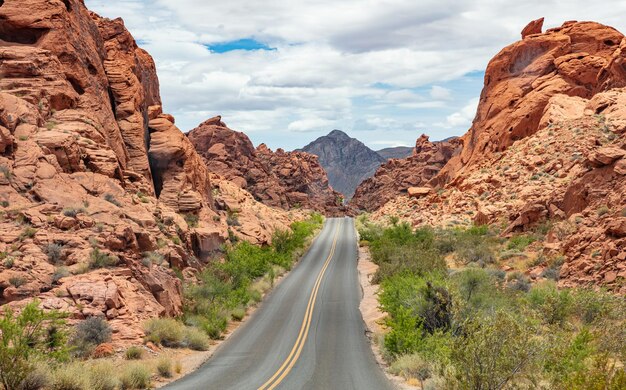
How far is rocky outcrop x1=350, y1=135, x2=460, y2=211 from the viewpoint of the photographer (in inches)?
4652

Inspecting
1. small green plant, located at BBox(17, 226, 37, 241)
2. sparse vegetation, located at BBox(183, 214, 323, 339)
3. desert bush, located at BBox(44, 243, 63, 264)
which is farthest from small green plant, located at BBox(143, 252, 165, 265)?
small green plant, located at BBox(17, 226, 37, 241)

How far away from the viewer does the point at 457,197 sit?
58.1 metres

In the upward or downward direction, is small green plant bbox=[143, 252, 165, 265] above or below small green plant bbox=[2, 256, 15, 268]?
below

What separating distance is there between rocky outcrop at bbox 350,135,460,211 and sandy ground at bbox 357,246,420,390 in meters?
67.8

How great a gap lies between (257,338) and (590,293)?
48.7 feet

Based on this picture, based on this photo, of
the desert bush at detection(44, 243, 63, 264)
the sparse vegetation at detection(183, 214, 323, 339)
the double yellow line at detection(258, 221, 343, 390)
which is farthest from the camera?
the sparse vegetation at detection(183, 214, 323, 339)

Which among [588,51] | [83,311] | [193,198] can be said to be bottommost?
[83,311]

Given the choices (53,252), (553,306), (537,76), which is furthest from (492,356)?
(537,76)

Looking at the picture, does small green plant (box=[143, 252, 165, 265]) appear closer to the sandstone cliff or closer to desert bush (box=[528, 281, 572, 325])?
desert bush (box=[528, 281, 572, 325])

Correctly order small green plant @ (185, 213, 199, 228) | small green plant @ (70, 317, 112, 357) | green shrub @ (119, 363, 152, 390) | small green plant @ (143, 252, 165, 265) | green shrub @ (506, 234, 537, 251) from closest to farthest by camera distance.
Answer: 1. green shrub @ (119, 363, 152, 390)
2. small green plant @ (70, 317, 112, 357)
3. small green plant @ (143, 252, 165, 265)
4. green shrub @ (506, 234, 537, 251)
5. small green plant @ (185, 213, 199, 228)

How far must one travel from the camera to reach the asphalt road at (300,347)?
15.4 m

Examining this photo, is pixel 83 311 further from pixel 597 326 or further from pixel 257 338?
pixel 597 326

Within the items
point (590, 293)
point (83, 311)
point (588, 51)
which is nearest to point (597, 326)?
point (590, 293)

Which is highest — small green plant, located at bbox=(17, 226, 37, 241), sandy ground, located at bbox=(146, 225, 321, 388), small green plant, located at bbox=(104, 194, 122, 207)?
small green plant, located at bbox=(104, 194, 122, 207)
